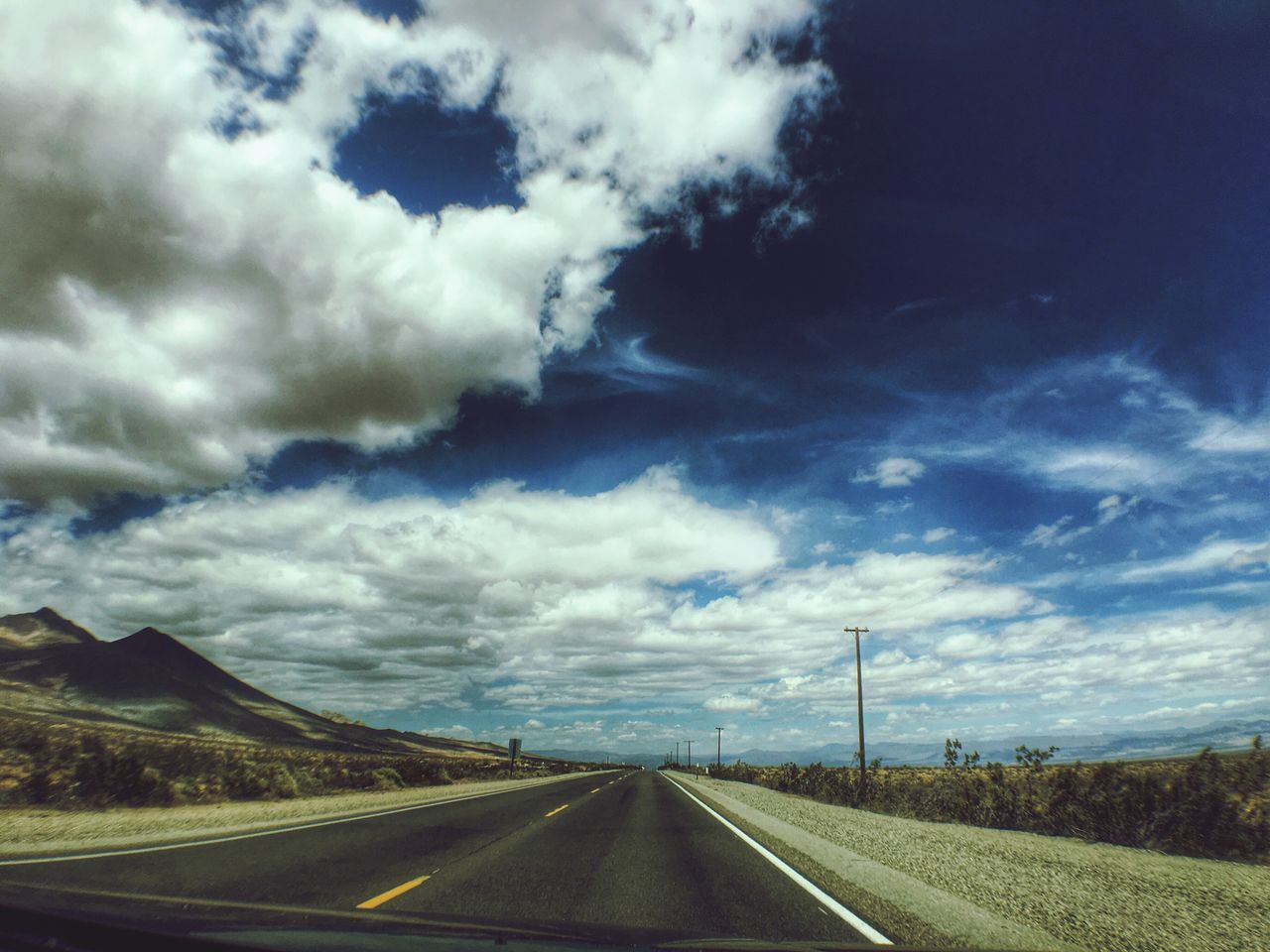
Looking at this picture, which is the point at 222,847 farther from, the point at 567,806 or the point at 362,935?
the point at 567,806

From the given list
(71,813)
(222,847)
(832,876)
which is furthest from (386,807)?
(832,876)

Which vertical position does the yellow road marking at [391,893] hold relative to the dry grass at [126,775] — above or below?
above

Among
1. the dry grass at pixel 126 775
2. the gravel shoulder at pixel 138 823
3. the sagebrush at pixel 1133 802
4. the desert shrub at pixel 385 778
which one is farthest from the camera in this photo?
the desert shrub at pixel 385 778

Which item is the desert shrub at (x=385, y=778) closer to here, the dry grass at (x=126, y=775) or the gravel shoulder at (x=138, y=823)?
the dry grass at (x=126, y=775)

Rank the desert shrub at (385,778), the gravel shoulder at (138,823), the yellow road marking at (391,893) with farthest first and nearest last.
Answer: the desert shrub at (385,778)
the gravel shoulder at (138,823)
the yellow road marking at (391,893)

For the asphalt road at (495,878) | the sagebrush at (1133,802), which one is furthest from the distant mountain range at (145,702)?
the asphalt road at (495,878)

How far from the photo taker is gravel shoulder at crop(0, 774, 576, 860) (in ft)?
35.2

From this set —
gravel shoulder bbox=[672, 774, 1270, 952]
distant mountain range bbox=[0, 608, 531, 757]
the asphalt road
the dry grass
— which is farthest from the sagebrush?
distant mountain range bbox=[0, 608, 531, 757]

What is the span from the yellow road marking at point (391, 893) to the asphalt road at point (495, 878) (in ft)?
0.06

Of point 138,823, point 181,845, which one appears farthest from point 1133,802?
point 138,823

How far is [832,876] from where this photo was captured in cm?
915

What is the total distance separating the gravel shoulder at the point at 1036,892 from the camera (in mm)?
6398

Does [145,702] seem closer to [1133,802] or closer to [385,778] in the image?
[385,778]

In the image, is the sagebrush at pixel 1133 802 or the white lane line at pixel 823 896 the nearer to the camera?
the white lane line at pixel 823 896
